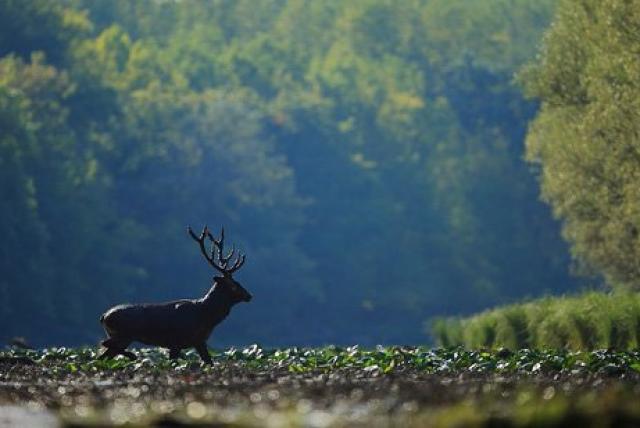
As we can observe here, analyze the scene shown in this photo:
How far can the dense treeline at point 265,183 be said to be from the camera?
282 feet

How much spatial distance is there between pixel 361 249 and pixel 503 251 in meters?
Answer: 8.05

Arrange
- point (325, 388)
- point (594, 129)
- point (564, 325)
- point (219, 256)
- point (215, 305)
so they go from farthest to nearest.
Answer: point (594, 129) < point (564, 325) < point (219, 256) < point (215, 305) < point (325, 388)

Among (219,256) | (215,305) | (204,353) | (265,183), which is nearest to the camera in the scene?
(204,353)

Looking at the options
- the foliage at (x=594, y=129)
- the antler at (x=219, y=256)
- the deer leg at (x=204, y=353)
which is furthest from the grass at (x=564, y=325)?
the deer leg at (x=204, y=353)

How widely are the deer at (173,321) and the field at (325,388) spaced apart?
14.0 inches

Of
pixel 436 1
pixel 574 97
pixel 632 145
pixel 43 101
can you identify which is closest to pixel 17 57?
pixel 43 101

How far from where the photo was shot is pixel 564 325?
138ft

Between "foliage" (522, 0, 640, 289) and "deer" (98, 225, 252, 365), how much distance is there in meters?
21.0

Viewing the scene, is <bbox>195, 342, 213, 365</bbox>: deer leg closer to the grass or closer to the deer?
the deer

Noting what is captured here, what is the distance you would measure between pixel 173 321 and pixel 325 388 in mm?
10142

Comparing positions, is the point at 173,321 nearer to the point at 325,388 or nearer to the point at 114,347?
the point at 114,347

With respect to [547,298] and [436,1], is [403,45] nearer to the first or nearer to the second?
[436,1]

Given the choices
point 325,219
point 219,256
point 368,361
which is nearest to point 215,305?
point 219,256

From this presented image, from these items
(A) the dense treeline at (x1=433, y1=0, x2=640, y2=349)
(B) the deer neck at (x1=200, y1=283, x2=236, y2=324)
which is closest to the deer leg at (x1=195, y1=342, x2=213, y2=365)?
(B) the deer neck at (x1=200, y1=283, x2=236, y2=324)
